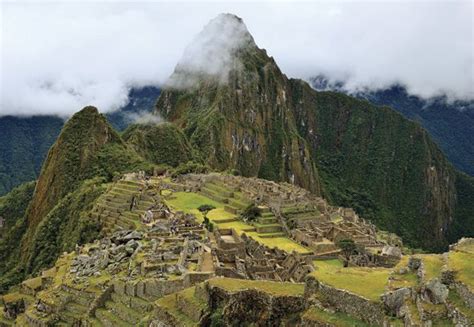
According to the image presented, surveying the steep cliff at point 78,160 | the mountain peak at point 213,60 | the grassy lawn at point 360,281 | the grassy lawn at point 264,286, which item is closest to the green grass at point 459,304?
the grassy lawn at point 360,281

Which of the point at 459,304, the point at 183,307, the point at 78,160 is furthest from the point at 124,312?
the point at 78,160

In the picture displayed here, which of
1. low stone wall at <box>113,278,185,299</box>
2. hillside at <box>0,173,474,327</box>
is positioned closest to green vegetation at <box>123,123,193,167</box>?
hillside at <box>0,173,474,327</box>

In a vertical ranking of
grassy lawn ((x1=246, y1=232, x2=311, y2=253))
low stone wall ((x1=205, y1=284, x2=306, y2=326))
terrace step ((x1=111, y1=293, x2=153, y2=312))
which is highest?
low stone wall ((x1=205, y1=284, x2=306, y2=326))

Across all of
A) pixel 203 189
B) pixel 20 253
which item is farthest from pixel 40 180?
pixel 203 189

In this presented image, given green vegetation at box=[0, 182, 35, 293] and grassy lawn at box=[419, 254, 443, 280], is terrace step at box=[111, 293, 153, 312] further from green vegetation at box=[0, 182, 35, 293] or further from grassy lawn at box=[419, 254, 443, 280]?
green vegetation at box=[0, 182, 35, 293]

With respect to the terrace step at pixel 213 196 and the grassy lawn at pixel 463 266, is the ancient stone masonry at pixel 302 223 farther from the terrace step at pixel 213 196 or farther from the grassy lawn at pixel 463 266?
the grassy lawn at pixel 463 266

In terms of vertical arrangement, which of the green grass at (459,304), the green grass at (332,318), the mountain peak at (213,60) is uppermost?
the mountain peak at (213,60)
